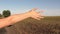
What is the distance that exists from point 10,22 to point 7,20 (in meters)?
0.06

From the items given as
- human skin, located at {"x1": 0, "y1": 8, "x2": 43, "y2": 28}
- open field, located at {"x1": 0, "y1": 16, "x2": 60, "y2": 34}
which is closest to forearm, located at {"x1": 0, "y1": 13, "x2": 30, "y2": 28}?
human skin, located at {"x1": 0, "y1": 8, "x2": 43, "y2": 28}

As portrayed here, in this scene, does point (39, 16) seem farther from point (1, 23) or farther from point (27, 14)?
point (1, 23)

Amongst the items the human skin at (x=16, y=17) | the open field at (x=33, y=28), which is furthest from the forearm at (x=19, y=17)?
the open field at (x=33, y=28)

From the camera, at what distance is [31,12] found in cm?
344

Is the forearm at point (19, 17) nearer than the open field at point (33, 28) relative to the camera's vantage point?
Yes

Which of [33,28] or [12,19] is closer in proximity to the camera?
[12,19]

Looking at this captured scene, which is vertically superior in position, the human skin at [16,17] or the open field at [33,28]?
the human skin at [16,17]

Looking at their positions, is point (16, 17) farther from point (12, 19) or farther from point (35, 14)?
point (35, 14)

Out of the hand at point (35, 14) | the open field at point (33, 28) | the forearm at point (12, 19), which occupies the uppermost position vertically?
the hand at point (35, 14)

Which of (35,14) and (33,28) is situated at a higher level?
(35,14)

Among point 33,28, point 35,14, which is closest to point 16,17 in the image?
point 35,14

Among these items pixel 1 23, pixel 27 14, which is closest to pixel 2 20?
pixel 1 23

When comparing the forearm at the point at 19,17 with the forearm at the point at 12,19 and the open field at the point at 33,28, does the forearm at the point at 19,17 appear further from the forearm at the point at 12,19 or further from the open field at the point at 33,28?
the open field at the point at 33,28

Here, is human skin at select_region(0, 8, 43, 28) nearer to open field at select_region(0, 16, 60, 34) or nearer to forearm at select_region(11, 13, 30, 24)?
forearm at select_region(11, 13, 30, 24)
